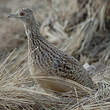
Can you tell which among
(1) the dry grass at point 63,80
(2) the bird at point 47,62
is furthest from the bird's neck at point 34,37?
(1) the dry grass at point 63,80

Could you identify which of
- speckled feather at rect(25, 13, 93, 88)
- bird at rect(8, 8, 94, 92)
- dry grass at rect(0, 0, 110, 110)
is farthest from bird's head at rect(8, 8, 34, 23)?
dry grass at rect(0, 0, 110, 110)

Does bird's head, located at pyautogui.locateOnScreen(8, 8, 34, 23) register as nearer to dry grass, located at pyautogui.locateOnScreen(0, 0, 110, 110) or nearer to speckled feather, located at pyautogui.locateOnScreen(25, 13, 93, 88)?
speckled feather, located at pyautogui.locateOnScreen(25, 13, 93, 88)

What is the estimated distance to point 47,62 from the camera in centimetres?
478

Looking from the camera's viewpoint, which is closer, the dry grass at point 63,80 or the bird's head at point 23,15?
the dry grass at point 63,80

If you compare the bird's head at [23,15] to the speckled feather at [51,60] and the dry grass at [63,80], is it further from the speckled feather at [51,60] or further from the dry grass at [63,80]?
the dry grass at [63,80]

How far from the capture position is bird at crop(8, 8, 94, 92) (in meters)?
4.75

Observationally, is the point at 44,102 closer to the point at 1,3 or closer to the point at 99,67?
the point at 99,67

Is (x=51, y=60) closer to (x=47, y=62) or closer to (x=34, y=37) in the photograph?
(x=47, y=62)

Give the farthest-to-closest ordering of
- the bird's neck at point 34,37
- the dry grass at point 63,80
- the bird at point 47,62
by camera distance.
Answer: the bird's neck at point 34,37 < the bird at point 47,62 < the dry grass at point 63,80

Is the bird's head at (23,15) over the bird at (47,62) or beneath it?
over

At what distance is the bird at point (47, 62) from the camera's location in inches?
187

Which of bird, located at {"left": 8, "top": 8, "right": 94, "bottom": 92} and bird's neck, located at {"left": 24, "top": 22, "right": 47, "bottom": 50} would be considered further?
bird's neck, located at {"left": 24, "top": 22, "right": 47, "bottom": 50}

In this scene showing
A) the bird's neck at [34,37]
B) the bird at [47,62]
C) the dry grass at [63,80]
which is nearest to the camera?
the dry grass at [63,80]

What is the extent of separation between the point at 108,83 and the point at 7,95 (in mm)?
1566
